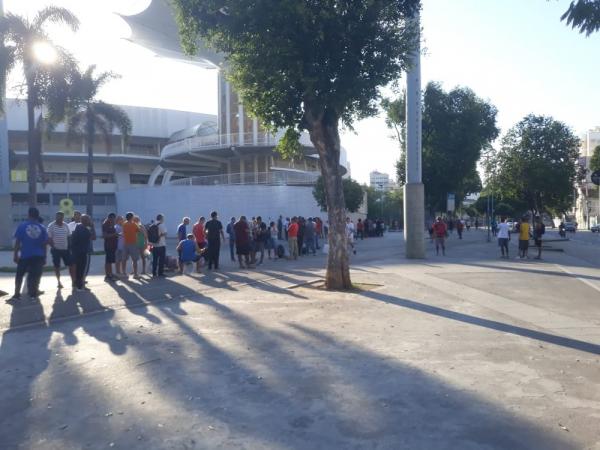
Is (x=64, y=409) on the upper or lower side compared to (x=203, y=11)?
lower

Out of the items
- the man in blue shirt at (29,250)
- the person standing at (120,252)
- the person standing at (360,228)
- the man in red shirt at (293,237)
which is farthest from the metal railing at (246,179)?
the man in blue shirt at (29,250)

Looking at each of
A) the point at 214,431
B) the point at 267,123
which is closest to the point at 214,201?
the point at 267,123

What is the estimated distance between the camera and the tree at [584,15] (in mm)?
6484

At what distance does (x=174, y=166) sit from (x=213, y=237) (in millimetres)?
42580

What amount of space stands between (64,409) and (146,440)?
3.56 ft

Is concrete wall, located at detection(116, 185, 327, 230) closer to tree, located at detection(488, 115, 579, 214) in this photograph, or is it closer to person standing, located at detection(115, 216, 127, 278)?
tree, located at detection(488, 115, 579, 214)

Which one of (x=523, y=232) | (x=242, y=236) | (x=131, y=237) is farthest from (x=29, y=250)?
(x=523, y=232)

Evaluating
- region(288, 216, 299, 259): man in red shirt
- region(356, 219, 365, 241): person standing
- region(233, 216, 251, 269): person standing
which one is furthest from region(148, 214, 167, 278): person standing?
region(356, 219, 365, 241): person standing

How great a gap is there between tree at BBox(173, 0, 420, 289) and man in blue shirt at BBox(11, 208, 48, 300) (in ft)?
16.1

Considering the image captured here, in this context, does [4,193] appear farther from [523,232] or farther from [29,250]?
[523,232]

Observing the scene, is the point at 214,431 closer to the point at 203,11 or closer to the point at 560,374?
the point at 560,374

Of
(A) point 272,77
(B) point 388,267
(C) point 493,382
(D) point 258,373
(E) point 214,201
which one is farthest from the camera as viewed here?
(E) point 214,201

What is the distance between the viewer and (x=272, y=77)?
35.6 ft

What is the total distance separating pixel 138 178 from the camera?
6662cm
